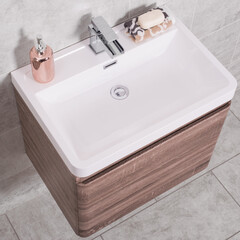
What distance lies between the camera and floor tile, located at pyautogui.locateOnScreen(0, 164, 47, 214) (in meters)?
2.16

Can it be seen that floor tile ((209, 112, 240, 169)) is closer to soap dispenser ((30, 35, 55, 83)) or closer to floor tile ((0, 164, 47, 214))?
floor tile ((0, 164, 47, 214))

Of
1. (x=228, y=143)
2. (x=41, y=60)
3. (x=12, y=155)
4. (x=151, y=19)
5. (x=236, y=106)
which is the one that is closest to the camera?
(x=41, y=60)

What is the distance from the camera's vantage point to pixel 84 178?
1492 mm

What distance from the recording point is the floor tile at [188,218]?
7.50 feet

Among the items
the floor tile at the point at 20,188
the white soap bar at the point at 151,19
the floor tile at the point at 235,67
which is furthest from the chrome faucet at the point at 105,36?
the floor tile at the point at 235,67

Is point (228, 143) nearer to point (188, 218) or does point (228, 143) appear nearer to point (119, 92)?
point (188, 218)

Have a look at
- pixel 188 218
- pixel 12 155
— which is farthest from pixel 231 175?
pixel 12 155

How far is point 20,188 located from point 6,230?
216mm

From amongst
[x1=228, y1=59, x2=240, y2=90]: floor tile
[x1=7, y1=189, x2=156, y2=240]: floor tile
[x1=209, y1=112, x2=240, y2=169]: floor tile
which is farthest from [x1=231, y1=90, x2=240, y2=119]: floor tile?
[x1=7, y1=189, x2=156, y2=240]: floor tile

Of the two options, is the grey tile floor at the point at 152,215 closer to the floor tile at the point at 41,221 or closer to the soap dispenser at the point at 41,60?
the floor tile at the point at 41,221

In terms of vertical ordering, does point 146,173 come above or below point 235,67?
above

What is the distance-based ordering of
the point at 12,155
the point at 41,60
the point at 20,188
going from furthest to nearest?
the point at 20,188 → the point at 12,155 → the point at 41,60

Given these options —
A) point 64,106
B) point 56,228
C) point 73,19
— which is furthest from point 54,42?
point 56,228

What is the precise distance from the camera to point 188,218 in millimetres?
2328
